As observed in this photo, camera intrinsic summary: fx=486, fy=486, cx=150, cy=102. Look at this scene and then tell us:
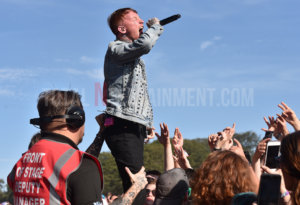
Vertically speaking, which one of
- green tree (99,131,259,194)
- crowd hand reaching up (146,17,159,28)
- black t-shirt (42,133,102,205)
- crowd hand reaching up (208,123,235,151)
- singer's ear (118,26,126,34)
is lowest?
green tree (99,131,259,194)

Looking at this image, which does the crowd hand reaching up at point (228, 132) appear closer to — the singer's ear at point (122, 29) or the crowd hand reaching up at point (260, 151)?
the crowd hand reaching up at point (260, 151)

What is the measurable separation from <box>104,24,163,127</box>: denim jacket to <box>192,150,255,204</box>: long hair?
164cm

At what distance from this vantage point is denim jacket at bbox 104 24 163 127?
16.3 feet

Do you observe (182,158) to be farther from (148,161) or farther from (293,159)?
(148,161)

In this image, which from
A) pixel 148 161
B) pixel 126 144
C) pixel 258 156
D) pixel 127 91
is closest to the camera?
pixel 126 144

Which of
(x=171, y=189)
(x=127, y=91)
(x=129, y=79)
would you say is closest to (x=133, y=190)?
(x=171, y=189)

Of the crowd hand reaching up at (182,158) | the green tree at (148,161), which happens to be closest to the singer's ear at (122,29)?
the crowd hand reaching up at (182,158)

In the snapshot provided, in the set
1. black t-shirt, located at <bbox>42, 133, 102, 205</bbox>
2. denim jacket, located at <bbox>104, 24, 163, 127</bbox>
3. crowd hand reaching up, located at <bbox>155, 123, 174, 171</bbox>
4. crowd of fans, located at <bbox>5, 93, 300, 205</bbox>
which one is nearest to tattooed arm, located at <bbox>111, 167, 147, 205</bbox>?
crowd of fans, located at <bbox>5, 93, 300, 205</bbox>

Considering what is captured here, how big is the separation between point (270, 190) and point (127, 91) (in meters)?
2.75

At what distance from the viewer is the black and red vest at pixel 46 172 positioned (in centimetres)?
333

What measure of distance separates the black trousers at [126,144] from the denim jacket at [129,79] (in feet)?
0.34

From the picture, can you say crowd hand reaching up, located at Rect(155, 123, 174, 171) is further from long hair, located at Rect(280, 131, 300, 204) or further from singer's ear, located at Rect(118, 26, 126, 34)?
long hair, located at Rect(280, 131, 300, 204)

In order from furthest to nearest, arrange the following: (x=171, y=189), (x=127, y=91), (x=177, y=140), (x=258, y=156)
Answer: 1. (x=177, y=140)
2. (x=258, y=156)
3. (x=127, y=91)
4. (x=171, y=189)

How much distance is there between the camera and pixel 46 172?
339cm
